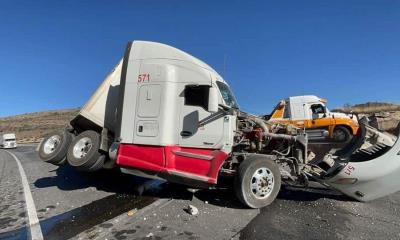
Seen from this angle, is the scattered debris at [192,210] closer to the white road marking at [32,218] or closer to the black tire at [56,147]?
the white road marking at [32,218]

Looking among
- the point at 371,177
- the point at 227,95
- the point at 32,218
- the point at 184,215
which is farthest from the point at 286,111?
the point at 32,218

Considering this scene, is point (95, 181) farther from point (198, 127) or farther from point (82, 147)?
point (198, 127)

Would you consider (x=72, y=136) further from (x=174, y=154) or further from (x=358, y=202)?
(x=358, y=202)

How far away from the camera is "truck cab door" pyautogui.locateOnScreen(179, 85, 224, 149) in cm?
702

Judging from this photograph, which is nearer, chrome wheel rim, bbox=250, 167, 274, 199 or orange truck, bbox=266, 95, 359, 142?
chrome wheel rim, bbox=250, 167, 274, 199

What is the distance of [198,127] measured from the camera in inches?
277

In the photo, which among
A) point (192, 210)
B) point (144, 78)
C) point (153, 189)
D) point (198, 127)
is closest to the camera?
point (192, 210)

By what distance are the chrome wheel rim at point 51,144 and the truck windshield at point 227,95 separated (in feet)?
12.3

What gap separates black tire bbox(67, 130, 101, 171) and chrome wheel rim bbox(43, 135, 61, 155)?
1.74 ft

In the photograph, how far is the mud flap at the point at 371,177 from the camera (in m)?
6.64

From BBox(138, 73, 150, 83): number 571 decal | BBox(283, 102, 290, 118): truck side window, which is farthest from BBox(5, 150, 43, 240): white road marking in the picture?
BBox(283, 102, 290, 118): truck side window

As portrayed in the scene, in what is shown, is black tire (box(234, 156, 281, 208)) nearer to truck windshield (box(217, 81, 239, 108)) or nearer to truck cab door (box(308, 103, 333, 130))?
truck windshield (box(217, 81, 239, 108))

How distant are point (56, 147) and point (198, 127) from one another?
10.9ft

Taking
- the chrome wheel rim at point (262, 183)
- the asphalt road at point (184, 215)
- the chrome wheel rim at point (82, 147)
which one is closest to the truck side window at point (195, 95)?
the chrome wheel rim at point (262, 183)
